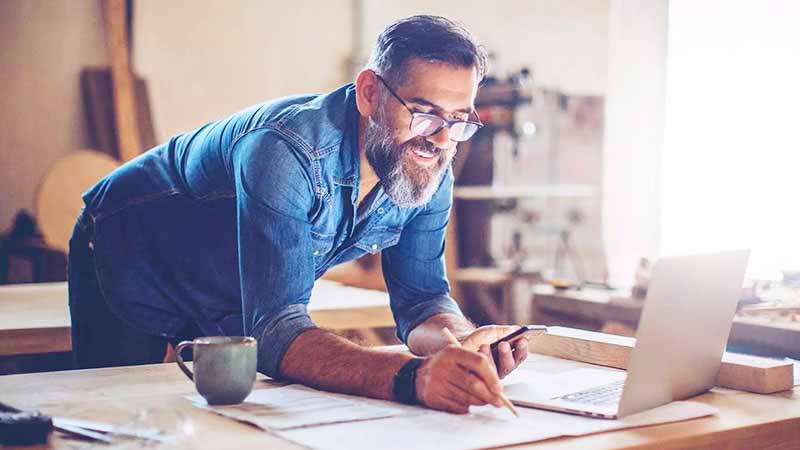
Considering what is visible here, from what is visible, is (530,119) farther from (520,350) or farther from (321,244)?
(520,350)

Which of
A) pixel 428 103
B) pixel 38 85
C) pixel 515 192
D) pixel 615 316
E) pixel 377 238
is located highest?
pixel 38 85

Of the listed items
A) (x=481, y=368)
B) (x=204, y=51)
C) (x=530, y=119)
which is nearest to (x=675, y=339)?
(x=481, y=368)

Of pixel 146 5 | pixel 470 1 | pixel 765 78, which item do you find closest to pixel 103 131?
pixel 146 5

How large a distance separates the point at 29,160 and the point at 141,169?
4053mm

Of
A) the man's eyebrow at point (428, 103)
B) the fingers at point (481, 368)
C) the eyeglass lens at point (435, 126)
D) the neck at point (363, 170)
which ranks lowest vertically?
the fingers at point (481, 368)

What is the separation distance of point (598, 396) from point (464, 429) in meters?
0.34

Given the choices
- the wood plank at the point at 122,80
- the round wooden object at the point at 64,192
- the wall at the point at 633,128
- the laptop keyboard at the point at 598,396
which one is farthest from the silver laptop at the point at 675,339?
the wood plank at the point at 122,80

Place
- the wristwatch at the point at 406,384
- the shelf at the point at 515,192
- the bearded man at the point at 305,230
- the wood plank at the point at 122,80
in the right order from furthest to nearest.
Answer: the shelf at the point at 515,192
the wood plank at the point at 122,80
the bearded man at the point at 305,230
the wristwatch at the point at 406,384

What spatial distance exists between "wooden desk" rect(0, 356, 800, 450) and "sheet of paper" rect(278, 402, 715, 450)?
0.03m

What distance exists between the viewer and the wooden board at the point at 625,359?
1.79 meters

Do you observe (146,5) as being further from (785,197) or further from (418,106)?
(418,106)

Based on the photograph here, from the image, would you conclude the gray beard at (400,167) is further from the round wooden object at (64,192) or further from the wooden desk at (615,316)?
the round wooden object at (64,192)

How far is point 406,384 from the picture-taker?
160cm

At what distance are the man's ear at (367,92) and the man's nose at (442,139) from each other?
0.14m
